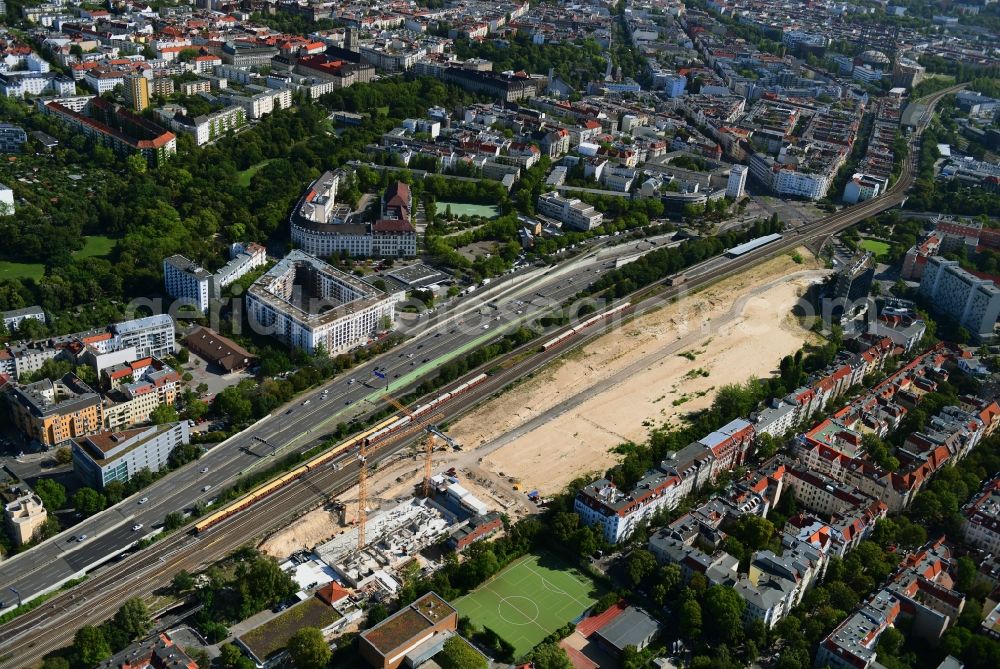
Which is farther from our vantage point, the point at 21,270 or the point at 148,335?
Result: the point at 21,270

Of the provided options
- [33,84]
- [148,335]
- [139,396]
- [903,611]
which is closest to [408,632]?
[903,611]

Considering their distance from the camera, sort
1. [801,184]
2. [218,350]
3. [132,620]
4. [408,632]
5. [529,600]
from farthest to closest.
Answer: [801,184] < [218,350] < [529,600] < [408,632] < [132,620]

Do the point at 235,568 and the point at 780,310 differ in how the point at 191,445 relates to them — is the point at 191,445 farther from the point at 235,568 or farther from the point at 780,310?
the point at 780,310

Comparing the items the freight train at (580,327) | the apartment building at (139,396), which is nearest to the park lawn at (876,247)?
the freight train at (580,327)

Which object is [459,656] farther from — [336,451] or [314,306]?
[314,306]

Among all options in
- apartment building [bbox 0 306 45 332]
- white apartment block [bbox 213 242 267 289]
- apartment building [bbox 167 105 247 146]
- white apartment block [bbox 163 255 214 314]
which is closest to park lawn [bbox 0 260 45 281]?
apartment building [bbox 0 306 45 332]

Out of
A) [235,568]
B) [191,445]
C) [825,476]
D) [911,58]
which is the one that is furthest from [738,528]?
[911,58]

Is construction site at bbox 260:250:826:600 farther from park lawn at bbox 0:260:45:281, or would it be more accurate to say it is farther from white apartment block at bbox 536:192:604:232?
park lawn at bbox 0:260:45:281
